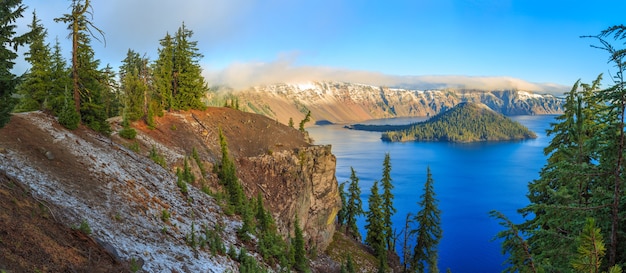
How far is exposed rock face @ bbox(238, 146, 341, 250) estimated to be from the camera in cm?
4181

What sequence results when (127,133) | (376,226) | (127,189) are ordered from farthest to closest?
1. (376,226)
2. (127,133)
3. (127,189)

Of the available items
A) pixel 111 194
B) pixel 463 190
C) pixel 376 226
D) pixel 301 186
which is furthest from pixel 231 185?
pixel 463 190

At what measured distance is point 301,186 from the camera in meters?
46.3

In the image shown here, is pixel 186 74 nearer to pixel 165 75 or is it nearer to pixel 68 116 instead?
pixel 165 75

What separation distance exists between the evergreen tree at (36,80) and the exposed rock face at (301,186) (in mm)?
19510

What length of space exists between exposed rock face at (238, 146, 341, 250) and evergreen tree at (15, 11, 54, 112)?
19.5 m

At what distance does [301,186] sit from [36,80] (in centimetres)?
2946

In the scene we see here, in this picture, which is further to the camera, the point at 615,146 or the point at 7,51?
the point at 7,51

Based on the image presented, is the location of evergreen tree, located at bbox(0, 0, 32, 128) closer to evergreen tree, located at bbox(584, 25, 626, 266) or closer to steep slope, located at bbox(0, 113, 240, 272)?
steep slope, located at bbox(0, 113, 240, 272)

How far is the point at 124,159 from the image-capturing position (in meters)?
23.9

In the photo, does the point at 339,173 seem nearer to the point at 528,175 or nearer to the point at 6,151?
the point at 528,175

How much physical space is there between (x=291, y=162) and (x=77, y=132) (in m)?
25.3

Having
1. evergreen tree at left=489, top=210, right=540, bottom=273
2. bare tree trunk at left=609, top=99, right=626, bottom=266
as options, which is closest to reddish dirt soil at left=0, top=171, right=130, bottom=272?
evergreen tree at left=489, top=210, right=540, bottom=273

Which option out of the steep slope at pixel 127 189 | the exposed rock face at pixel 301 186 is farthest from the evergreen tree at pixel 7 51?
the exposed rock face at pixel 301 186
